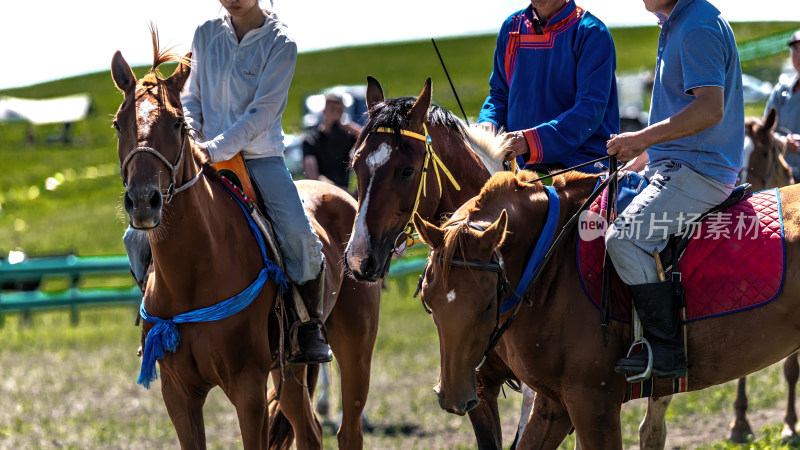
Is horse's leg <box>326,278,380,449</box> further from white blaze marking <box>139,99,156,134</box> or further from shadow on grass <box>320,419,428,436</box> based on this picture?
shadow on grass <box>320,419,428,436</box>

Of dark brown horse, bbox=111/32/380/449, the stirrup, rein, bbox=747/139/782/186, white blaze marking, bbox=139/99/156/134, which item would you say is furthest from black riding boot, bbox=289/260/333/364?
rein, bbox=747/139/782/186

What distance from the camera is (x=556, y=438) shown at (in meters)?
4.60

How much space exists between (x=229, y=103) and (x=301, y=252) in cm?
102

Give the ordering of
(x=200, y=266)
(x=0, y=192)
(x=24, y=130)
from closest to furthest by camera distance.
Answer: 1. (x=200, y=266)
2. (x=0, y=192)
3. (x=24, y=130)

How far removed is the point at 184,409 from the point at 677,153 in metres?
3.01

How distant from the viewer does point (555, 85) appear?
214 inches

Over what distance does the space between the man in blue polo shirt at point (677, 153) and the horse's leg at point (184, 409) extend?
237cm

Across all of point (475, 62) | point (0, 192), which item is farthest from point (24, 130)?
point (475, 62)

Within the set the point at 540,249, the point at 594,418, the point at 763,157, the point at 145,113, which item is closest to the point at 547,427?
the point at 594,418

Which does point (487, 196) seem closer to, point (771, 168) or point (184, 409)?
point (184, 409)

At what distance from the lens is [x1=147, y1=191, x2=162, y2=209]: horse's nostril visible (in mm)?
4324

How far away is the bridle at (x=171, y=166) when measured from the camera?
14.4ft

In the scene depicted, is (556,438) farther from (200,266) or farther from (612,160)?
(200,266)

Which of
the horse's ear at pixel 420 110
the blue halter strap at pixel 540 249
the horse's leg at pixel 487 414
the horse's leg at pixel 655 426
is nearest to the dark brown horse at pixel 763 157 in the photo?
the horse's leg at pixel 655 426
